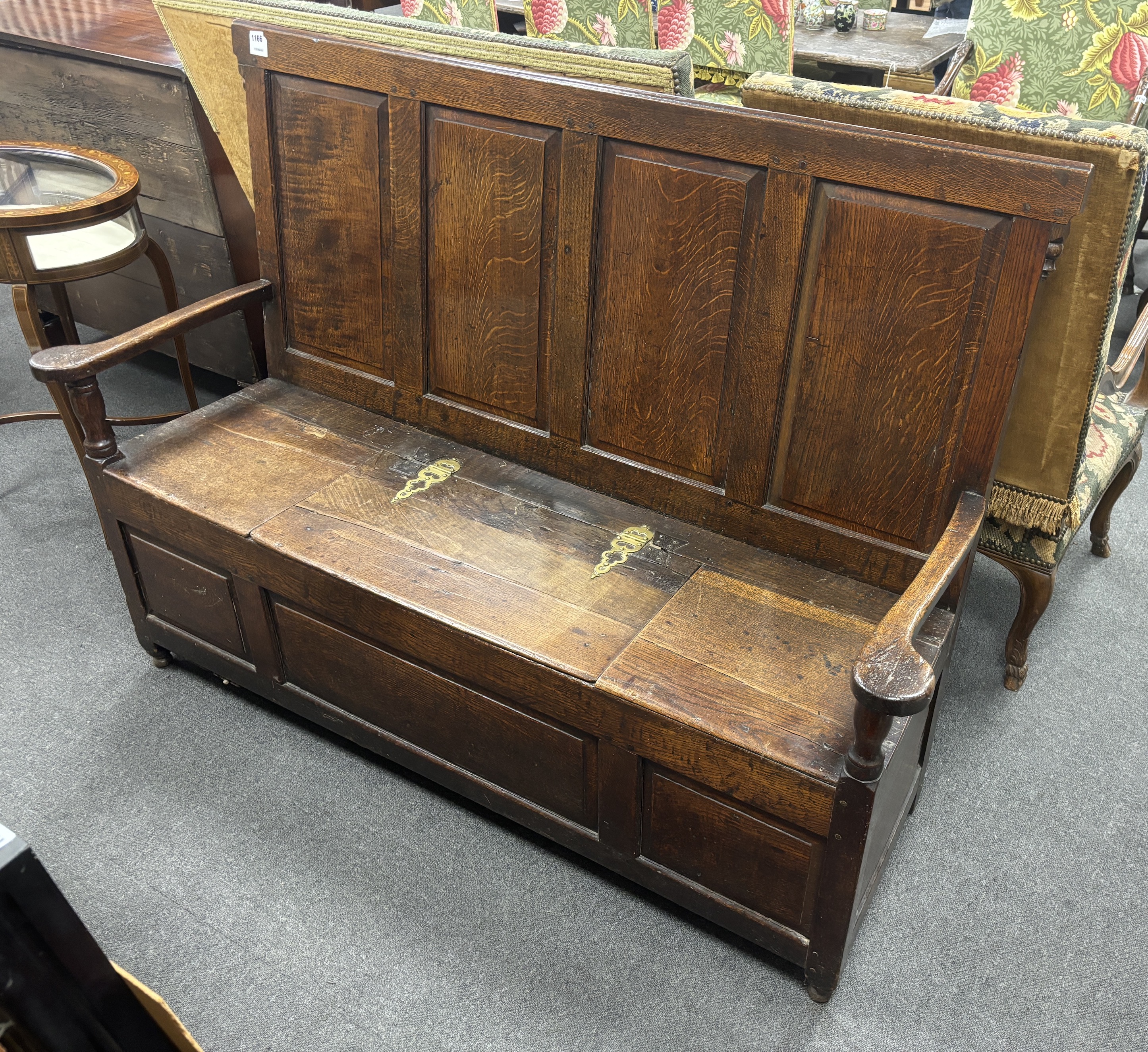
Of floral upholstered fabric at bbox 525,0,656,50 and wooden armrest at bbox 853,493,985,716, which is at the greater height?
floral upholstered fabric at bbox 525,0,656,50

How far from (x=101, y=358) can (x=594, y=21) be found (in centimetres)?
221

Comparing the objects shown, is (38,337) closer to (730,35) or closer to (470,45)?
(470,45)

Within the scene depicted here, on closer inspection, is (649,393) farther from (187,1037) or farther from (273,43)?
(187,1037)

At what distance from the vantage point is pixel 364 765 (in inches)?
81.2

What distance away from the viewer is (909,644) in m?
1.33

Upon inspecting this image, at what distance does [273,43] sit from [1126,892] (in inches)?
85.8

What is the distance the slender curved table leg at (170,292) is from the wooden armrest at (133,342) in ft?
1.59

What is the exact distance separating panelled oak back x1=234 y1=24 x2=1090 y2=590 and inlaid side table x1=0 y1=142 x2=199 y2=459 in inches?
17.2

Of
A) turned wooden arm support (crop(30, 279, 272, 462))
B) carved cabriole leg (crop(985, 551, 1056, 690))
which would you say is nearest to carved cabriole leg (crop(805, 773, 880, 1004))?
carved cabriole leg (crop(985, 551, 1056, 690))

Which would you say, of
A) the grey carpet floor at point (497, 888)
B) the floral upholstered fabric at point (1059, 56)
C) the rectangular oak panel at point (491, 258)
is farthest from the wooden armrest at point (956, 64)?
the rectangular oak panel at point (491, 258)

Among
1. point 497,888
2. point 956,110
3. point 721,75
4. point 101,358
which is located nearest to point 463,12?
point 721,75

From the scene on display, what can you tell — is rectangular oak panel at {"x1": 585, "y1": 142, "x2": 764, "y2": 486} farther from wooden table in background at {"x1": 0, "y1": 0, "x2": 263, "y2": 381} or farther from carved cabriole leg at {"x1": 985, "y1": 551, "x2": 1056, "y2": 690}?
wooden table in background at {"x1": 0, "y1": 0, "x2": 263, "y2": 381}

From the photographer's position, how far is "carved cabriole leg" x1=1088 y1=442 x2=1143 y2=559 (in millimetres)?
2398

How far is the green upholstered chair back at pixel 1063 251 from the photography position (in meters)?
1.53
